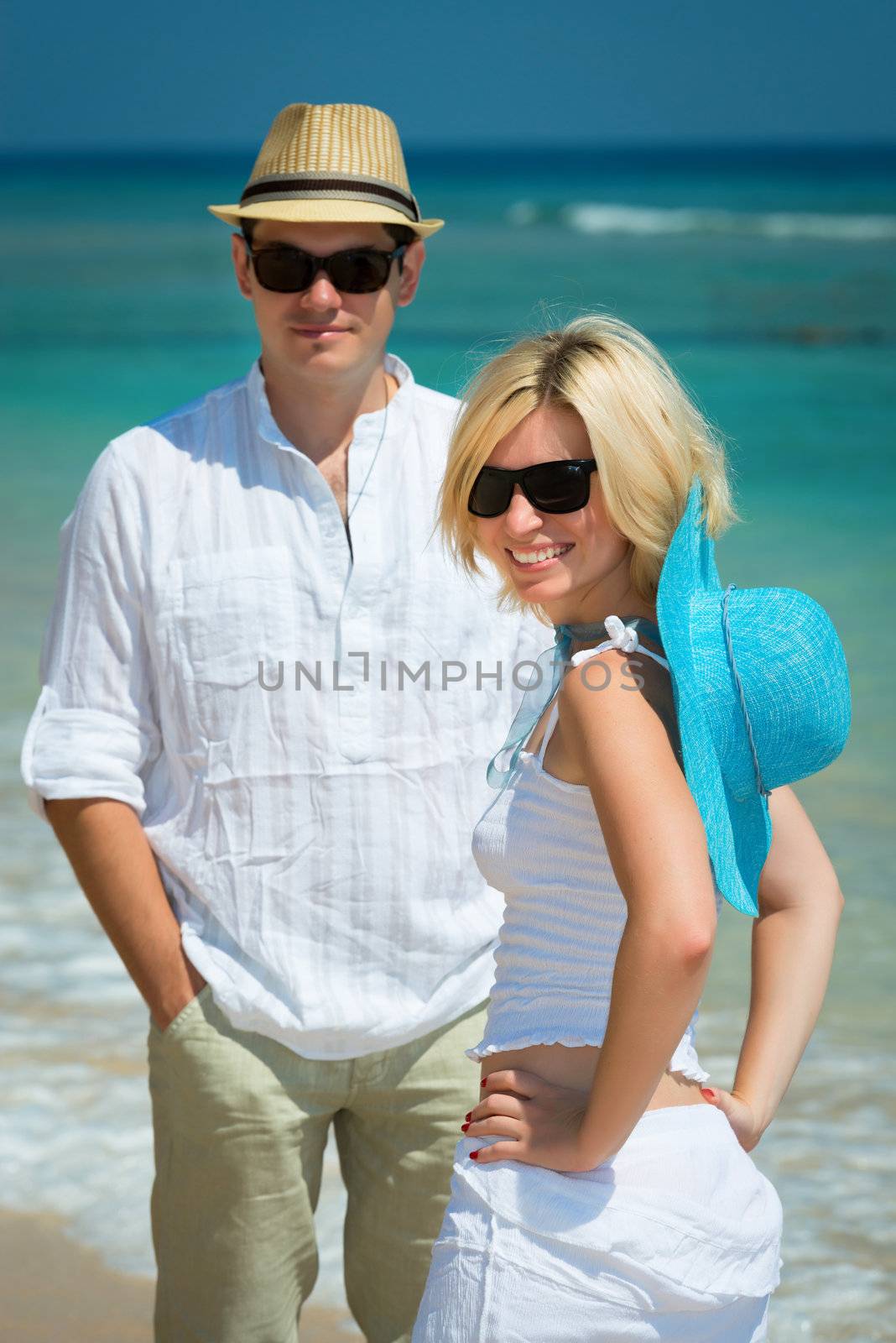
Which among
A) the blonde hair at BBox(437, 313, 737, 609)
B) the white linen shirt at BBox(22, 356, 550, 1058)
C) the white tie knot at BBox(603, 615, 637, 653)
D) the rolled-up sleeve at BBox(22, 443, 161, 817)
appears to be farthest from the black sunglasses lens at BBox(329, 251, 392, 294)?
the white tie knot at BBox(603, 615, 637, 653)

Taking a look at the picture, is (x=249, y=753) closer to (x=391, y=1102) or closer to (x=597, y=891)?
(x=391, y=1102)

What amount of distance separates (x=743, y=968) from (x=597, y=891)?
3.36m

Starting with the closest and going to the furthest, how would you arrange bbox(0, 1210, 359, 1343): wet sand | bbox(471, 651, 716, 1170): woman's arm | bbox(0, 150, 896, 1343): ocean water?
bbox(471, 651, 716, 1170): woman's arm
bbox(0, 1210, 359, 1343): wet sand
bbox(0, 150, 896, 1343): ocean water

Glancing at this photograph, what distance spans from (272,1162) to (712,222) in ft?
108

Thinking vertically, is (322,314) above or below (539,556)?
above

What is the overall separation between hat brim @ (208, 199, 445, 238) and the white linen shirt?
0.34 m

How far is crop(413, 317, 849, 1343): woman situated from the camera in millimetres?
1491

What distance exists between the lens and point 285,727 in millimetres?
2393

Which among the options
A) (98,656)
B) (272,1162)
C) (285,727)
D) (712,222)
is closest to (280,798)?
(285,727)

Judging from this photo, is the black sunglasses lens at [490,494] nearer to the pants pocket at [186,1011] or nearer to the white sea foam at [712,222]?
the pants pocket at [186,1011]

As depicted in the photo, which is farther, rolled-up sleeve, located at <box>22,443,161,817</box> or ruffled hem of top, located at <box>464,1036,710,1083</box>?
rolled-up sleeve, located at <box>22,443,161,817</box>

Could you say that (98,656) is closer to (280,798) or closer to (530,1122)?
(280,798)

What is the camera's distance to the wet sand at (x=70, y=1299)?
120 inches

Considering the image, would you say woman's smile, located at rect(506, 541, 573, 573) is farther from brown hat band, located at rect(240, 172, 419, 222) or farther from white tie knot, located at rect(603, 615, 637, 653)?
brown hat band, located at rect(240, 172, 419, 222)
